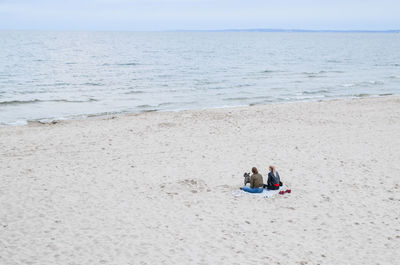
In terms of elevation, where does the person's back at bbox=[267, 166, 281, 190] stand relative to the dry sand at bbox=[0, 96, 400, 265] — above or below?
above

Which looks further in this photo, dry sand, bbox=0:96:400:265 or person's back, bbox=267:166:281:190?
person's back, bbox=267:166:281:190

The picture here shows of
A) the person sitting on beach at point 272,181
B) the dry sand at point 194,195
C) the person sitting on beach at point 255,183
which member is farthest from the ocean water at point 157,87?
the person sitting on beach at point 272,181

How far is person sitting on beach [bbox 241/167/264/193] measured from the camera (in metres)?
11.4

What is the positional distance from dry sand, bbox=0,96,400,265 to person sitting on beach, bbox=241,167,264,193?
0.53 m

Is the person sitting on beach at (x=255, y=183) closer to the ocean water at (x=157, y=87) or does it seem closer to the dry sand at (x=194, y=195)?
the dry sand at (x=194, y=195)

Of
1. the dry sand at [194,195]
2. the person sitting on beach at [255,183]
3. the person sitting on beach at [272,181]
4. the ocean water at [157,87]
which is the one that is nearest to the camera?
the dry sand at [194,195]

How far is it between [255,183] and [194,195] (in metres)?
1.85

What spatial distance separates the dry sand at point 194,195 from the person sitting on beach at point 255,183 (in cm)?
53

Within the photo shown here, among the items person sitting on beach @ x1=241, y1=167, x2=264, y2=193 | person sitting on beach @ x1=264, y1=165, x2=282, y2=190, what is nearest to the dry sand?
person sitting on beach @ x1=264, y1=165, x2=282, y2=190

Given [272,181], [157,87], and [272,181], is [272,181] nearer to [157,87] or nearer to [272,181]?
[272,181]

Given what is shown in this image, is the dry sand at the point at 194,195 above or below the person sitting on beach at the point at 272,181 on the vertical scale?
below

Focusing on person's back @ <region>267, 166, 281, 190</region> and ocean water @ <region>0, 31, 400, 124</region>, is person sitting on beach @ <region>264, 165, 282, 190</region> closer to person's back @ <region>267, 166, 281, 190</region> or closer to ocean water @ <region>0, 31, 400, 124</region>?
person's back @ <region>267, 166, 281, 190</region>

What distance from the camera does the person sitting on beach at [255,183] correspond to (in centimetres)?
1140

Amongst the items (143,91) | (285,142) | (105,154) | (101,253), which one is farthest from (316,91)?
(101,253)
